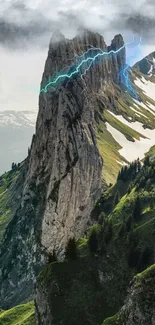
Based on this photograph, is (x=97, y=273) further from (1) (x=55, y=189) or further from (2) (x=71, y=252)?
(1) (x=55, y=189)

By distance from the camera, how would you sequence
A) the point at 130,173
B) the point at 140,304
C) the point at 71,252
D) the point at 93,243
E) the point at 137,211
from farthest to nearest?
the point at 130,173 < the point at 137,211 < the point at 93,243 < the point at 71,252 < the point at 140,304

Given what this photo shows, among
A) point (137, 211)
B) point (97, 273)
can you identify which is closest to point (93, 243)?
point (97, 273)

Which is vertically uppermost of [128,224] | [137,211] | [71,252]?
[137,211]

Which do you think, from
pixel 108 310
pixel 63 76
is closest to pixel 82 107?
pixel 63 76

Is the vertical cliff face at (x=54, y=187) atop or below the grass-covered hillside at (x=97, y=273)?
atop

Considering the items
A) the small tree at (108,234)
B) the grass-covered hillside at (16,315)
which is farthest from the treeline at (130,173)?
the small tree at (108,234)

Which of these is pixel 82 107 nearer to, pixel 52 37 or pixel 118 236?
pixel 52 37

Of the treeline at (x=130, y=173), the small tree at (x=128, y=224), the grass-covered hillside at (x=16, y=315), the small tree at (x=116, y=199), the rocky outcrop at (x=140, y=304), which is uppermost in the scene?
the treeline at (x=130, y=173)

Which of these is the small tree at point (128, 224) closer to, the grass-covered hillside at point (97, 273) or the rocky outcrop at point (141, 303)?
the grass-covered hillside at point (97, 273)

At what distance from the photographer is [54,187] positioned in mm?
154625

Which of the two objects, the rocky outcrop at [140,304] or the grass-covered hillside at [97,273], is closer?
the rocky outcrop at [140,304]

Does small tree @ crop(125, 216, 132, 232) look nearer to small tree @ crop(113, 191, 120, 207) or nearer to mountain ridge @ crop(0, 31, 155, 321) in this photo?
small tree @ crop(113, 191, 120, 207)

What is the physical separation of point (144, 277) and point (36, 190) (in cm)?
11461

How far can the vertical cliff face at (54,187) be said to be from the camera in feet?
487
